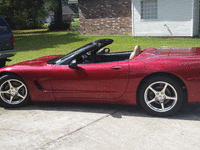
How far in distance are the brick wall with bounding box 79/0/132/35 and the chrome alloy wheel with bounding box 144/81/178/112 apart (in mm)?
17609

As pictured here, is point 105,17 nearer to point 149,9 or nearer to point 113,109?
point 149,9

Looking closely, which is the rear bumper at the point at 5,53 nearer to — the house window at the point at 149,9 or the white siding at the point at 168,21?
the white siding at the point at 168,21

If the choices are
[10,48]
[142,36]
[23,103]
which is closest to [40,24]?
[142,36]

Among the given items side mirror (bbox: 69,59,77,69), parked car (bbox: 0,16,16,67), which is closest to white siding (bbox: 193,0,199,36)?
parked car (bbox: 0,16,16,67)

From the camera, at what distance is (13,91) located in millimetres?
4789

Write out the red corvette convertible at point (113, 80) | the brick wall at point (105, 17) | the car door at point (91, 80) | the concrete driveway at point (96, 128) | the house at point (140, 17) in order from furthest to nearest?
the brick wall at point (105, 17)
the house at point (140, 17)
the car door at point (91, 80)
the red corvette convertible at point (113, 80)
the concrete driveway at point (96, 128)

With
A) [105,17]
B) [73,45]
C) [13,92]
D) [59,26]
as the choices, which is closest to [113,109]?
[13,92]

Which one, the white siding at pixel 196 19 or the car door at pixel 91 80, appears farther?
the white siding at pixel 196 19

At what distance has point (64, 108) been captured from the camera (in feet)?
15.6

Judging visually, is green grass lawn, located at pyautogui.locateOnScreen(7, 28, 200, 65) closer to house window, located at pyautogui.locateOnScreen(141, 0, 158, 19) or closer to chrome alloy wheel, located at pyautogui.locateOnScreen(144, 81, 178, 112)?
house window, located at pyautogui.locateOnScreen(141, 0, 158, 19)

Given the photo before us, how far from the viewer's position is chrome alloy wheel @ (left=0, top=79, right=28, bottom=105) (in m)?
4.77

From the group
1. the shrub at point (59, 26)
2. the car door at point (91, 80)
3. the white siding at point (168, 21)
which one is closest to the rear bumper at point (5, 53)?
the car door at point (91, 80)

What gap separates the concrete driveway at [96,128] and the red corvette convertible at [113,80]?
0.24 metres

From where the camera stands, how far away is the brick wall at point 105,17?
2120 centimetres
